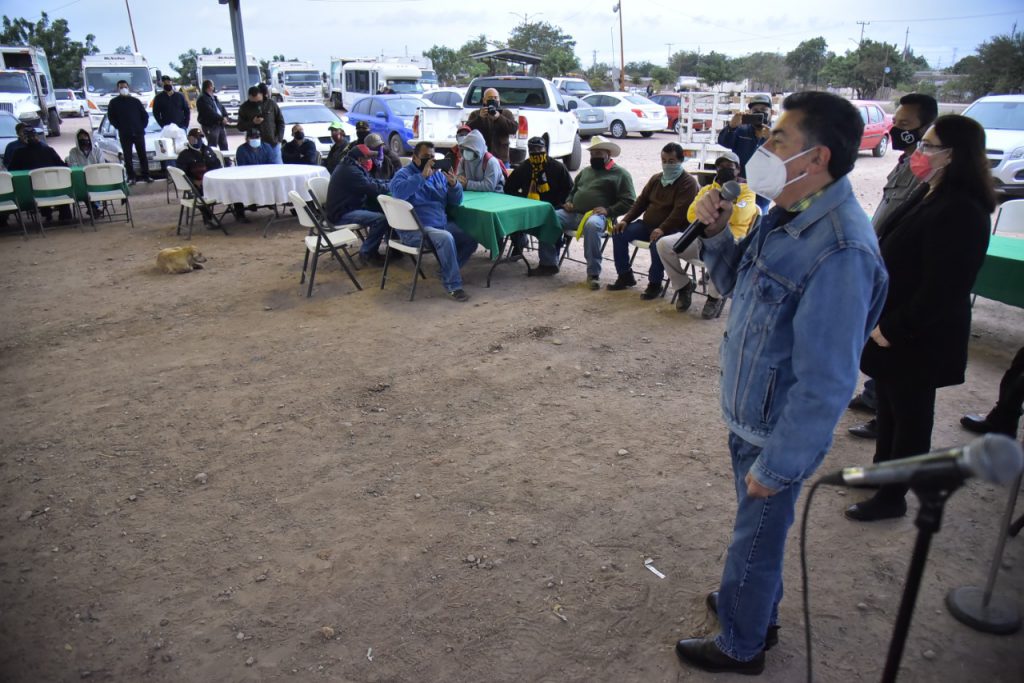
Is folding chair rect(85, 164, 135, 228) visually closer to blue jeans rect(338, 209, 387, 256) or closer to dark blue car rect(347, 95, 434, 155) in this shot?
blue jeans rect(338, 209, 387, 256)

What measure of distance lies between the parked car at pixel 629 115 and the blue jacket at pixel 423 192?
14.9 metres

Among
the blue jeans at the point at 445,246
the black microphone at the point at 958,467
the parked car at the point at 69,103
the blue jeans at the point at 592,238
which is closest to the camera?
the black microphone at the point at 958,467

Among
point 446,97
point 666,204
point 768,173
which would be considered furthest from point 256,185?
point 446,97

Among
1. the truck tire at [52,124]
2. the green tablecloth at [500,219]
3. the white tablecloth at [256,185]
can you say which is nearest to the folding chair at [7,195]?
the white tablecloth at [256,185]

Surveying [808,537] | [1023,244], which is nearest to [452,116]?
[1023,244]

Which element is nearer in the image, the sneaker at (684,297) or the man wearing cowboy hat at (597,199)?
the sneaker at (684,297)

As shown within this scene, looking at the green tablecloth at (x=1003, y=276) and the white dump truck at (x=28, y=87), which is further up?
the white dump truck at (x=28, y=87)

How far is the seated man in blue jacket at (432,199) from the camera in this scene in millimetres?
6359

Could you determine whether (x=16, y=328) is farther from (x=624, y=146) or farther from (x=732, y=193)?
(x=624, y=146)

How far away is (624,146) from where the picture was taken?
1827 cm

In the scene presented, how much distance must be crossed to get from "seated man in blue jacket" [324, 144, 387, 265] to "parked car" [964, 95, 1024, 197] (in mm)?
8435

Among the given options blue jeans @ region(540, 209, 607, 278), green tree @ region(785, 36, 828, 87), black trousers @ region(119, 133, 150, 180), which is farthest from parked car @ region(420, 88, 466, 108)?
green tree @ region(785, 36, 828, 87)

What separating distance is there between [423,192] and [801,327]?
5.15m

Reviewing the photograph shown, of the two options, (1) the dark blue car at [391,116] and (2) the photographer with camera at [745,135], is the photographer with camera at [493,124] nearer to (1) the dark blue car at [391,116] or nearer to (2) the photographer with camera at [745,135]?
(2) the photographer with camera at [745,135]
